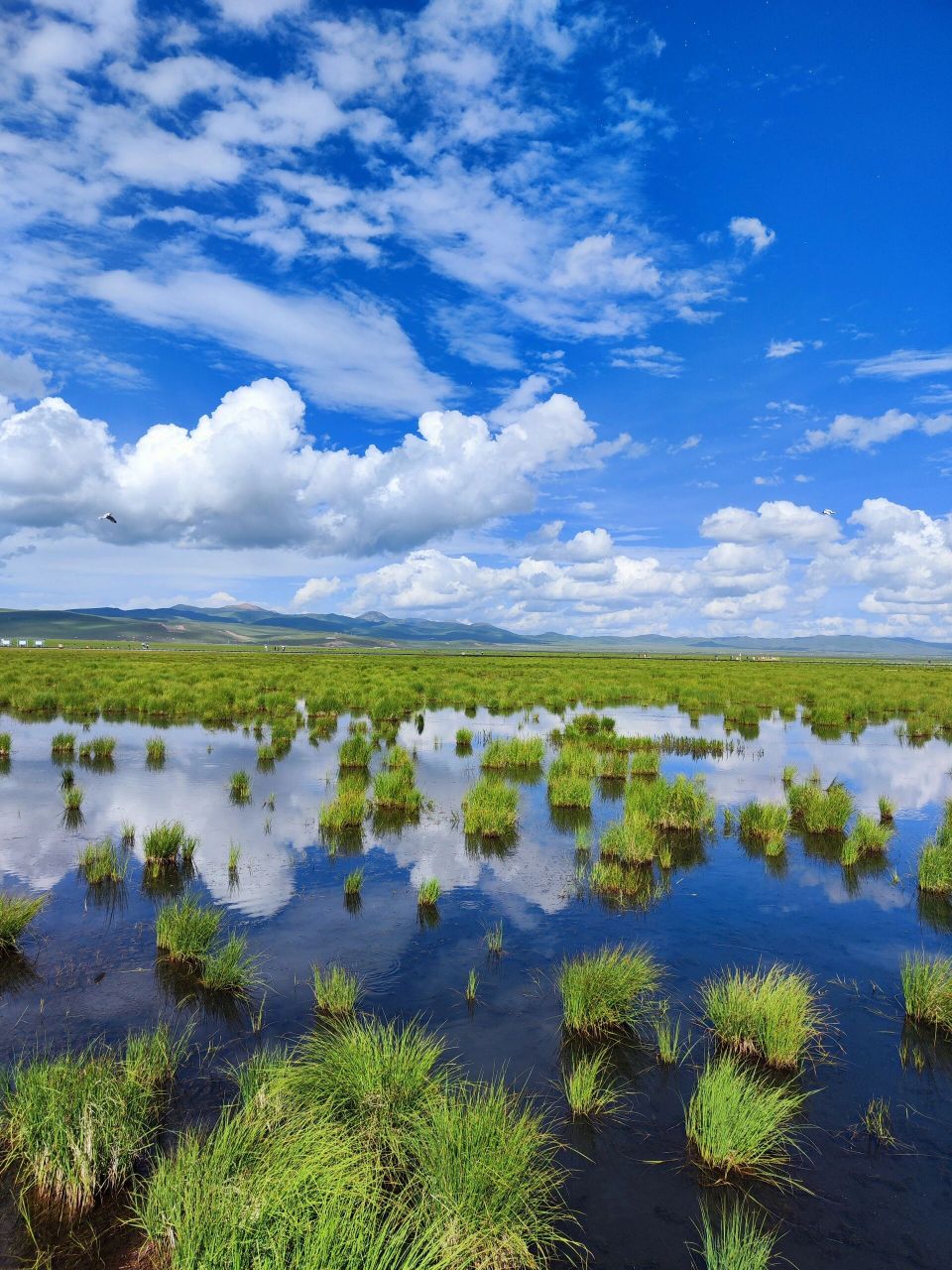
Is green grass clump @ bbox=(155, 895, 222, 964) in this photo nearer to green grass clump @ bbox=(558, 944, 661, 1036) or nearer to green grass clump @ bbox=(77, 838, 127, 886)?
green grass clump @ bbox=(77, 838, 127, 886)

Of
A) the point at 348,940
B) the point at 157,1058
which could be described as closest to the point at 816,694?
the point at 348,940

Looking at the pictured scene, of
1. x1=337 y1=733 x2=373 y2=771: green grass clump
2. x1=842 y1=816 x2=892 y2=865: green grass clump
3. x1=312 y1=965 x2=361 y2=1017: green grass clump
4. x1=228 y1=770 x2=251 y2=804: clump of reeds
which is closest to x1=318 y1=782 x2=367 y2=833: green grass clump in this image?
x1=228 y1=770 x2=251 y2=804: clump of reeds

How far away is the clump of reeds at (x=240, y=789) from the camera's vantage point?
1916cm

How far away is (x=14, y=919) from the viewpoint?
32.8ft

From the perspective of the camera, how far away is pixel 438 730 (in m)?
32.5

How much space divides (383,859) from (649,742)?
50.3ft

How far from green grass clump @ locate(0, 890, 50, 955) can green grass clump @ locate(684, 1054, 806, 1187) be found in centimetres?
938

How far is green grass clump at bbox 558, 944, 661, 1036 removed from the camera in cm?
816

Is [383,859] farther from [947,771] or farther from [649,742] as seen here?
[947,771]

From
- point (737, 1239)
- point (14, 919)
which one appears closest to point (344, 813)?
point (14, 919)

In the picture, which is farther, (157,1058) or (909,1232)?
(157,1058)

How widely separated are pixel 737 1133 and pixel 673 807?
11.7 metres

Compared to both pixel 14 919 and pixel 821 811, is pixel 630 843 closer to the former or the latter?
pixel 821 811

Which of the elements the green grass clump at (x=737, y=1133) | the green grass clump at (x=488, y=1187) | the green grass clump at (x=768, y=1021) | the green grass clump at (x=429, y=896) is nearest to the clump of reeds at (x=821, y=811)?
the green grass clump at (x=768, y=1021)
